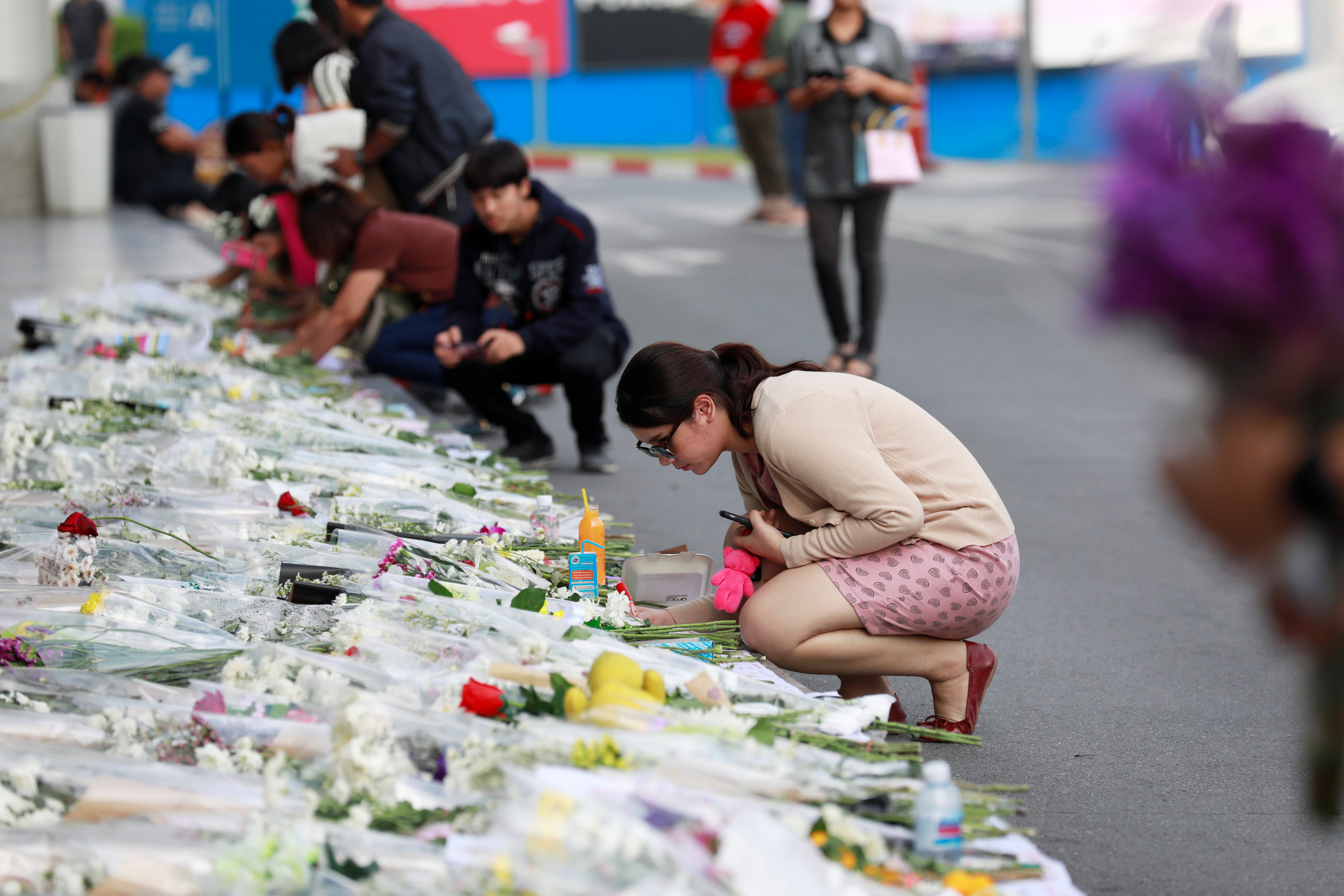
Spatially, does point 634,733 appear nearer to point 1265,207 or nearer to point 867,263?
point 1265,207

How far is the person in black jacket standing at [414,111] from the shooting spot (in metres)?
6.77

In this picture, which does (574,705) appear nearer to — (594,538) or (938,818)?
(938,818)

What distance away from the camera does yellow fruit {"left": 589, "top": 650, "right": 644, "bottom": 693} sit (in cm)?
248

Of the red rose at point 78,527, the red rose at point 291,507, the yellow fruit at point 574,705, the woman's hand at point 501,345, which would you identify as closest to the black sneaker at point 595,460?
the woman's hand at point 501,345

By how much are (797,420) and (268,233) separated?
4662 millimetres

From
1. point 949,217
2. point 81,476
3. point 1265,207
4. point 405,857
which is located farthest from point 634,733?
point 949,217

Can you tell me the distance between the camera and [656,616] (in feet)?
11.3

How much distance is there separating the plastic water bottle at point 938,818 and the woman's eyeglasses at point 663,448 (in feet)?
3.79

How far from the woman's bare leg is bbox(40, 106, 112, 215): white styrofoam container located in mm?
12254

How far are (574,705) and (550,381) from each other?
3.15 m

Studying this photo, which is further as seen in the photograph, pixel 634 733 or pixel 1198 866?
pixel 1198 866

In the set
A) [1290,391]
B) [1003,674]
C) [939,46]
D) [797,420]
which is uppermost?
[939,46]

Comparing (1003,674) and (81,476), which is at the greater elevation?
(81,476)

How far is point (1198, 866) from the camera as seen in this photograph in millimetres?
2578
